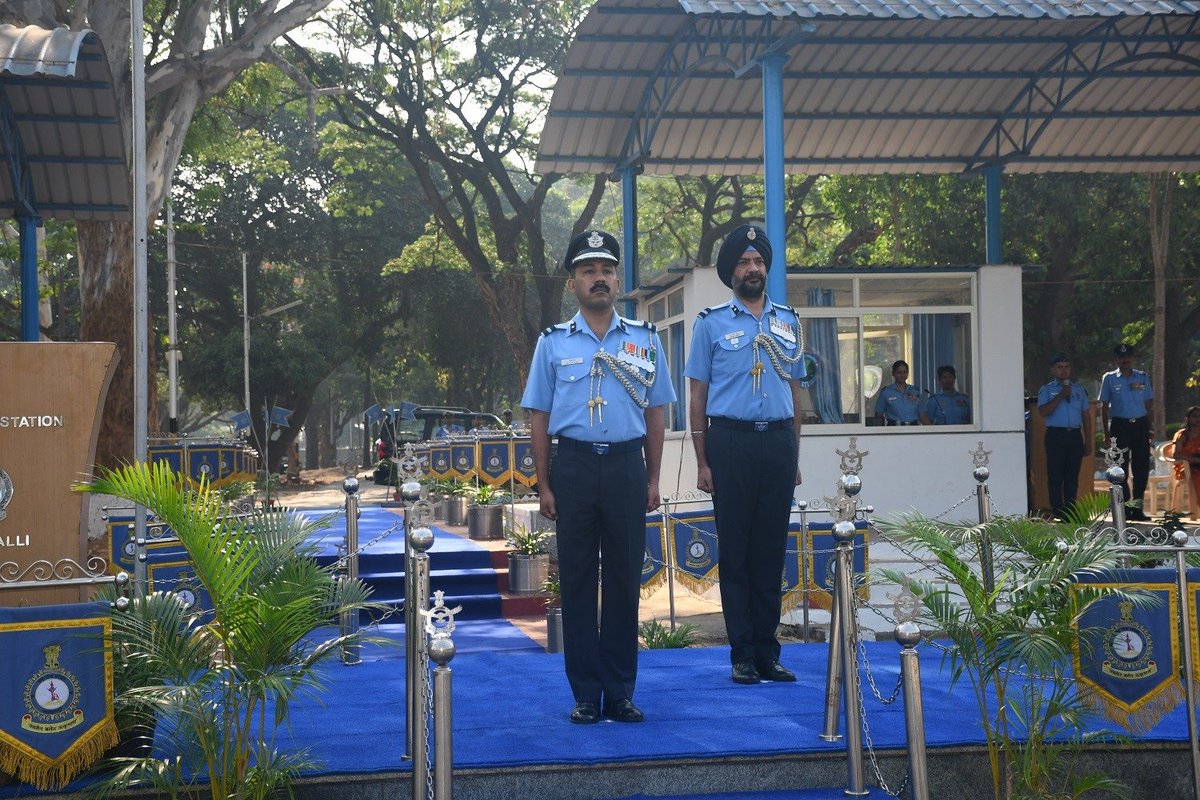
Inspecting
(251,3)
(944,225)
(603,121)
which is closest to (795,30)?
(603,121)

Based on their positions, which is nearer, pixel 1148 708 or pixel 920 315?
pixel 1148 708

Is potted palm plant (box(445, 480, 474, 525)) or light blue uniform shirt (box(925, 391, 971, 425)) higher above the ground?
light blue uniform shirt (box(925, 391, 971, 425))

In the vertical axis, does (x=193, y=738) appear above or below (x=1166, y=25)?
below

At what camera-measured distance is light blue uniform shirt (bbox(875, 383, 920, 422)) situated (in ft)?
47.3

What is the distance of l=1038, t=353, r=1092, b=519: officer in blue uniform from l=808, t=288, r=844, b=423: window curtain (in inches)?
85.8

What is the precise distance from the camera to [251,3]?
22406mm

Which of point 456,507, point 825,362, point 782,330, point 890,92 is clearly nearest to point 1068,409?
point 825,362

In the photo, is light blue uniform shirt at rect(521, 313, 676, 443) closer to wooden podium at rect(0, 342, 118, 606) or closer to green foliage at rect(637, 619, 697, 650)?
wooden podium at rect(0, 342, 118, 606)

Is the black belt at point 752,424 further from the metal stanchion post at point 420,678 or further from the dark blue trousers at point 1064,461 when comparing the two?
the dark blue trousers at point 1064,461

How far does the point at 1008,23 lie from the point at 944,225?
44.9 feet

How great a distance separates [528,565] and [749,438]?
5.85 m

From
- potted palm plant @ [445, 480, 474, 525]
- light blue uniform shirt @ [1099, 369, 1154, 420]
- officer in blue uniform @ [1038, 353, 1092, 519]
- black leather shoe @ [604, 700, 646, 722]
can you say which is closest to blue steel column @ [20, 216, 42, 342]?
black leather shoe @ [604, 700, 646, 722]

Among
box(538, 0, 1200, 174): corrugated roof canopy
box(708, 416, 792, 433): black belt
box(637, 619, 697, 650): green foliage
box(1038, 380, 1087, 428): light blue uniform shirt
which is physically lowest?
box(637, 619, 697, 650): green foliage

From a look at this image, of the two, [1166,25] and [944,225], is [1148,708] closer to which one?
[1166,25]
